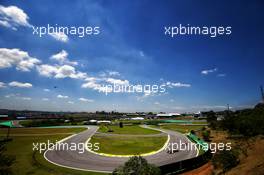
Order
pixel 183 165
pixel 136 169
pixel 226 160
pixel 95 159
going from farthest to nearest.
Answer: pixel 95 159 < pixel 183 165 < pixel 226 160 < pixel 136 169

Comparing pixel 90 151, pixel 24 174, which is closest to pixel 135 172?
pixel 24 174

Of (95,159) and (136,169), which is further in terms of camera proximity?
(95,159)

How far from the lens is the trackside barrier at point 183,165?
2956cm

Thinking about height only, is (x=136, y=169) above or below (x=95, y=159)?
above

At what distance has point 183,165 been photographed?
3177 cm

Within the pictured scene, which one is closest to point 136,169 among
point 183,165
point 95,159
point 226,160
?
point 183,165

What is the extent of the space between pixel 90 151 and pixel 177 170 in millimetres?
21123

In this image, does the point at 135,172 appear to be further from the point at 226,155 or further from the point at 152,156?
the point at 152,156

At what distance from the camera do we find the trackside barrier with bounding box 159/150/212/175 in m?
29.6

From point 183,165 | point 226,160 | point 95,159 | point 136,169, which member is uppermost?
point 136,169

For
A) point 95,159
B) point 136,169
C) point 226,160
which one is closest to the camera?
point 136,169

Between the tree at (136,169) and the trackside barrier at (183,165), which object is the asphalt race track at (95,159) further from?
the tree at (136,169)

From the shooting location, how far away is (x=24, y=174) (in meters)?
29.4

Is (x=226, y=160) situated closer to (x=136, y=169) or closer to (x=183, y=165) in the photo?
(x=183, y=165)
